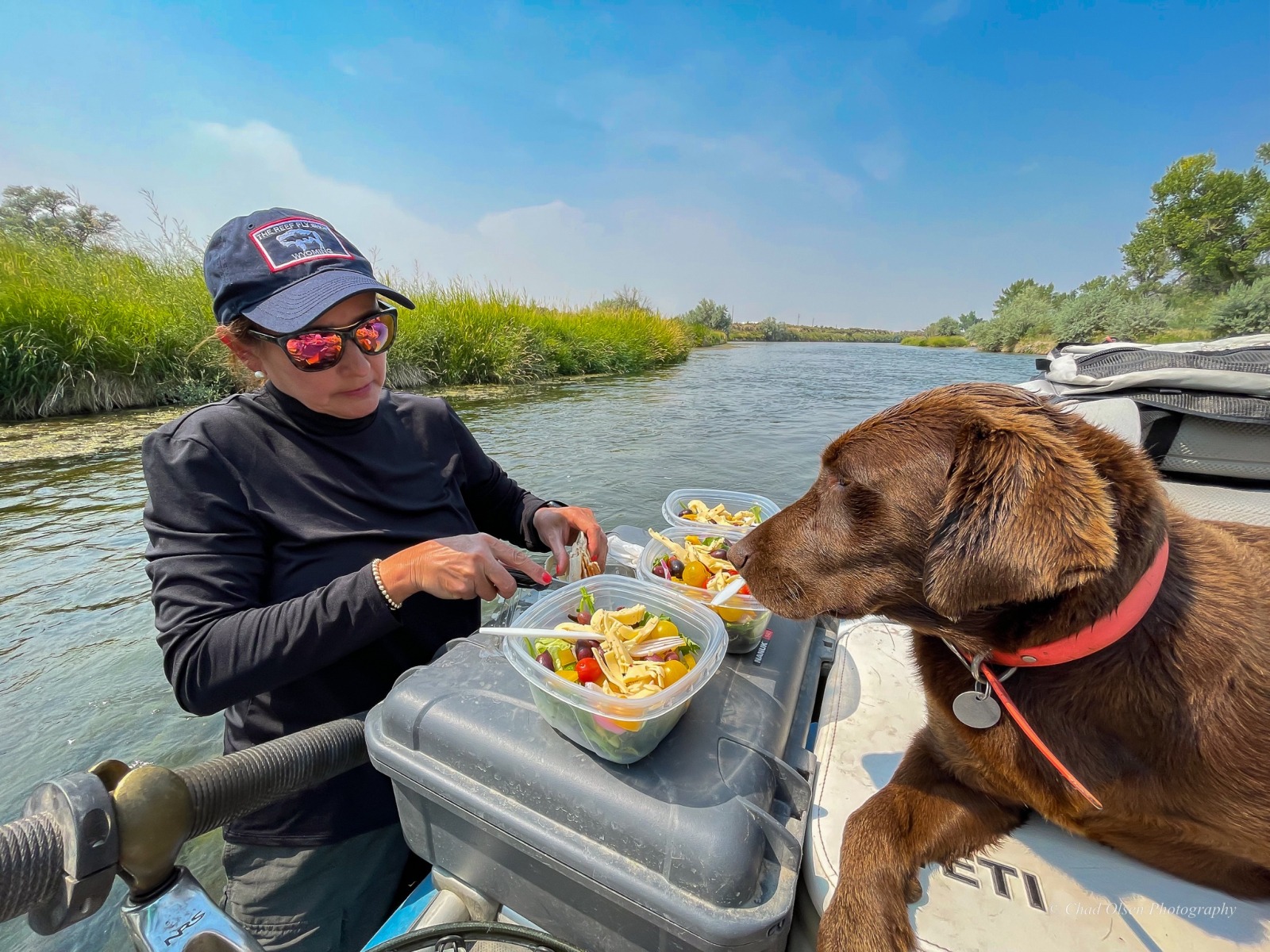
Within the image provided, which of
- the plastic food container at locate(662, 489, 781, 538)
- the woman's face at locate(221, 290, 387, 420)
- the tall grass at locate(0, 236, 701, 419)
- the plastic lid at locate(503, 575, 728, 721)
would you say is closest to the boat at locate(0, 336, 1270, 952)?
the plastic lid at locate(503, 575, 728, 721)

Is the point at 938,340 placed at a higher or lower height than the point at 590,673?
higher

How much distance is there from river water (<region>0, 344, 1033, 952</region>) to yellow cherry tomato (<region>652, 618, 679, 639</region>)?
2.40m

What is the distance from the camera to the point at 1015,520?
42.1 inches

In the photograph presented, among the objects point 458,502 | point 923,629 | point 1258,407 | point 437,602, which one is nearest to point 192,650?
point 437,602

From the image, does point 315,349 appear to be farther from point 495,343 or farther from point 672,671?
point 495,343

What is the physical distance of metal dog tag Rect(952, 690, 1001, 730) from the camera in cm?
118

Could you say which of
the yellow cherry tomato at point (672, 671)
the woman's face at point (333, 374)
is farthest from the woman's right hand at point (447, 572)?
the woman's face at point (333, 374)

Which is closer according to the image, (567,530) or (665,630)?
(665,630)

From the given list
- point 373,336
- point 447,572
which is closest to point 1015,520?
point 447,572

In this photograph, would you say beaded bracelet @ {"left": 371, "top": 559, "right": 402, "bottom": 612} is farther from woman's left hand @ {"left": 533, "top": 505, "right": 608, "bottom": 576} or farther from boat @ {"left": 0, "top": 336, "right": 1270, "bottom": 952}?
woman's left hand @ {"left": 533, "top": 505, "right": 608, "bottom": 576}

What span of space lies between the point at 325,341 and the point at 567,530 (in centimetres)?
112

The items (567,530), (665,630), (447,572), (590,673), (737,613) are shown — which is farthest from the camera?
(567,530)

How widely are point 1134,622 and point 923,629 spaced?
0.40 metres

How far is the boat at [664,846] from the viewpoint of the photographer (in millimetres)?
1002
